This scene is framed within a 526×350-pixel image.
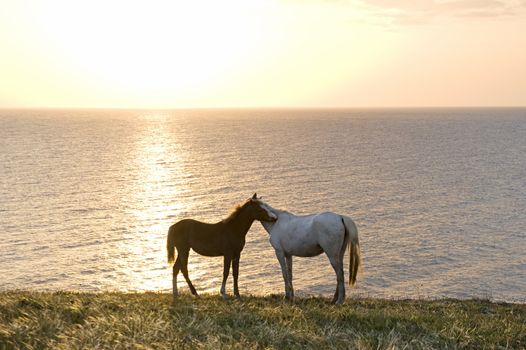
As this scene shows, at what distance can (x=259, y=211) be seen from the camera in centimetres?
1553

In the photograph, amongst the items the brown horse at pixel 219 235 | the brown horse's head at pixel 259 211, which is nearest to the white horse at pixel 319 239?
the brown horse's head at pixel 259 211

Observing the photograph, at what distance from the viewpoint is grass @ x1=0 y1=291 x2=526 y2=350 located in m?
8.05

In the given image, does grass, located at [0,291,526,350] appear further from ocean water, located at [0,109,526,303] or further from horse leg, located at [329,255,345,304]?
ocean water, located at [0,109,526,303]

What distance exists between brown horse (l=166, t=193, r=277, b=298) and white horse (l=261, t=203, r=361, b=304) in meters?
0.58

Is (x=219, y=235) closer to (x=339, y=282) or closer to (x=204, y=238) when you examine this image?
(x=204, y=238)

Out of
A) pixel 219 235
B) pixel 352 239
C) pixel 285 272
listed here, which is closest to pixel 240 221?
pixel 219 235

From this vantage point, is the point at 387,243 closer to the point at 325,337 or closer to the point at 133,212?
the point at 133,212

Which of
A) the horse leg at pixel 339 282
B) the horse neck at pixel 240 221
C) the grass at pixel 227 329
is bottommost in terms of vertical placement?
the horse leg at pixel 339 282

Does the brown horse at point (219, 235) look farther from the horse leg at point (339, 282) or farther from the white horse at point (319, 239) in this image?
the horse leg at point (339, 282)

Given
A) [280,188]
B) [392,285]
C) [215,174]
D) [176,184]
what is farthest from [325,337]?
[215,174]

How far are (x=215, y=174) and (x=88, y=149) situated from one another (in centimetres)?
5726

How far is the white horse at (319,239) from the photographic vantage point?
15234 millimetres

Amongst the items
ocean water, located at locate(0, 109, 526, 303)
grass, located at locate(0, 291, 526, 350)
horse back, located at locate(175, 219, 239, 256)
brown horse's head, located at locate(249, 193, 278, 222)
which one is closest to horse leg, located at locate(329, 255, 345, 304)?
brown horse's head, located at locate(249, 193, 278, 222)

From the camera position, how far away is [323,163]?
95.9 meters
